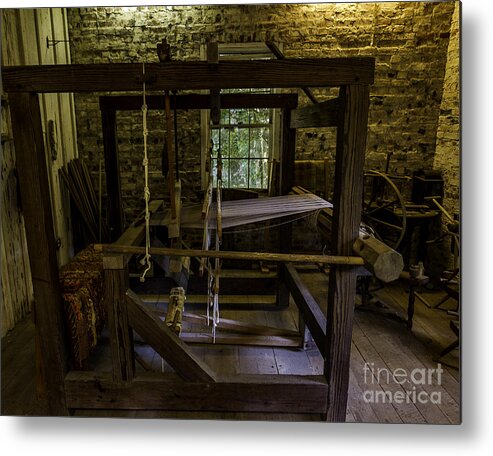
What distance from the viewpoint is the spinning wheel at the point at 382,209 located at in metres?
3.80

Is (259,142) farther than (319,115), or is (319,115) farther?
(259,142)

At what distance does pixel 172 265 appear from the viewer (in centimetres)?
191

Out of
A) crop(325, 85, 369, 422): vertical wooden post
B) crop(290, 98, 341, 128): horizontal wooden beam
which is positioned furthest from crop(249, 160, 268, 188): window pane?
crop(325, 85, 369, 422): vertical wooden post

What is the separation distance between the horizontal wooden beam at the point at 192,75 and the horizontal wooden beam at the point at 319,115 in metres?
0.16

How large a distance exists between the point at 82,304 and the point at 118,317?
1.10 ft

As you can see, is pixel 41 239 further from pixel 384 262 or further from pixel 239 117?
pixel 239 117

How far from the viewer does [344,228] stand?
1.75 meters

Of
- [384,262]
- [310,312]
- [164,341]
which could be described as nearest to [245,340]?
[310,312]

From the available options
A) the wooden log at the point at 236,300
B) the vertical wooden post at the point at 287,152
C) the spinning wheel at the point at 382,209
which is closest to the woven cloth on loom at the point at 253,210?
the vertical wooden post at the point at 287,152

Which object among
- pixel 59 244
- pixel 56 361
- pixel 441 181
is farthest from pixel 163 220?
pixel 441 181

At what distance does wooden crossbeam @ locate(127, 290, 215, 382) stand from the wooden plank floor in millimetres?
252

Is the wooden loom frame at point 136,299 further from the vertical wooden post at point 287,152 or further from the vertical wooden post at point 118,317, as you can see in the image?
the vertical wooden post at point 287,152

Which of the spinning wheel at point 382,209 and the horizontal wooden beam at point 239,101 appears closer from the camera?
the horizontal wooden beam at point 239,101

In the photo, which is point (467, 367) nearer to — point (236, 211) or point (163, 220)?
point (236, 211)
